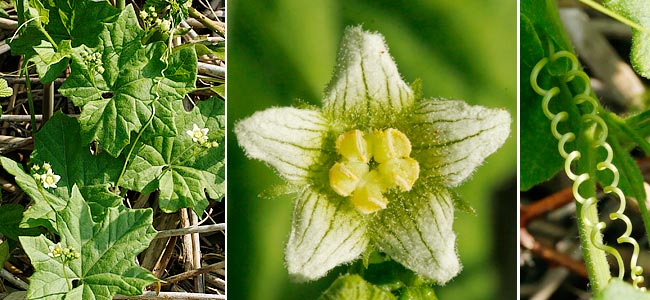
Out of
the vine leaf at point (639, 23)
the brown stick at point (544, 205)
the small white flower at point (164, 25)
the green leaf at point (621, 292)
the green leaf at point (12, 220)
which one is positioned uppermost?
the vine leaf at point (639, 23)

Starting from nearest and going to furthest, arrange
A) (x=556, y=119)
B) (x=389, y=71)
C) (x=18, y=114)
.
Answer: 1. (x=389, y=71)
2. (x=556, y=119)
3. (x=18, y=114)

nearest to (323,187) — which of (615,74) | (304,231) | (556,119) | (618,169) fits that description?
(304,231)

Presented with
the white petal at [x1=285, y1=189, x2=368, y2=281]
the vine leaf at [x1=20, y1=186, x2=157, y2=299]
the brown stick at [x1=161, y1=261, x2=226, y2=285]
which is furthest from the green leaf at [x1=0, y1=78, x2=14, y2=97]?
the white petal at [x1=285, y1=189, x2=368, y2=281]

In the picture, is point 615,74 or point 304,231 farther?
point 615,74

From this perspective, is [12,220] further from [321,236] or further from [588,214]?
[588,214]

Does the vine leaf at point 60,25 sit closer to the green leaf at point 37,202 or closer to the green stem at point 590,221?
the green leaf at point 37,202

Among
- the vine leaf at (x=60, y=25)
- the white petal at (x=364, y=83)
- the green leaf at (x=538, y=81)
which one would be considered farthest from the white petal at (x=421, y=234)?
the vine leaf at (x=60, y=25)

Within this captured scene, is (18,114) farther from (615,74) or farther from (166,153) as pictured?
(615,74)
